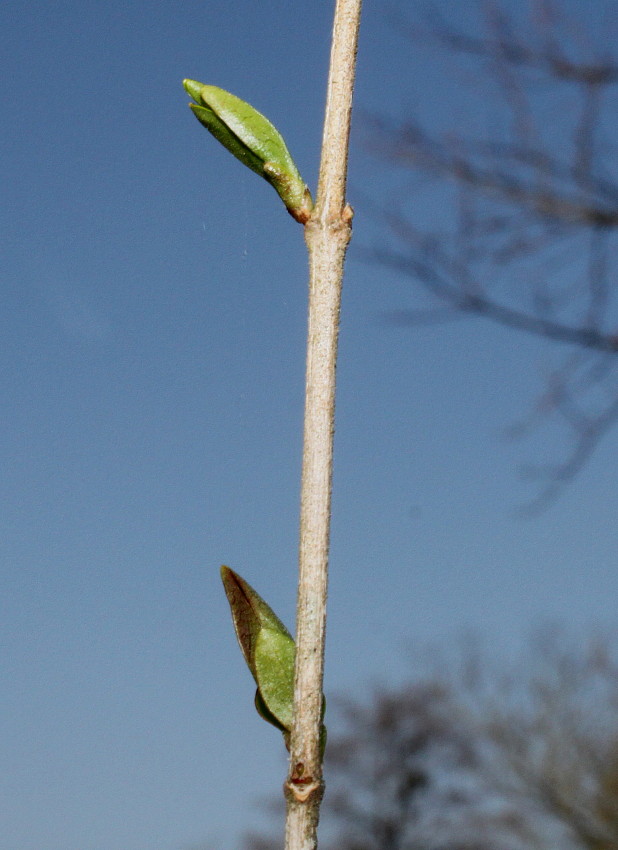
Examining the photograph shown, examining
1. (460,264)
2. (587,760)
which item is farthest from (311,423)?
(587,760)

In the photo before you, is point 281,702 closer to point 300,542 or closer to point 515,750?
point 300,542

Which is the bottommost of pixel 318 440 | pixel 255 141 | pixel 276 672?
pixel 276 672

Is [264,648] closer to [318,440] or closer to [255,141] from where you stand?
[318,440]

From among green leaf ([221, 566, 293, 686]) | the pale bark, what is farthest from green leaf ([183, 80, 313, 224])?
green leaf ([221, 566, 293, 686])

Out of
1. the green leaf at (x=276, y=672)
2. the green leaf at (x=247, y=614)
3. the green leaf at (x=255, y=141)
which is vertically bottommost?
the green leaf at (x=276, y=672)

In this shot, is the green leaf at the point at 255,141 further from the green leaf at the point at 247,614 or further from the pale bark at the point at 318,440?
the green leaf at the point at 247,614

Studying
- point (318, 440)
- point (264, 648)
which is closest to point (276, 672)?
point (264, 648)

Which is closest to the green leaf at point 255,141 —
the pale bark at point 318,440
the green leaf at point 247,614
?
the pale bark at point 318,440
